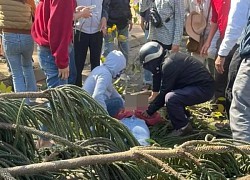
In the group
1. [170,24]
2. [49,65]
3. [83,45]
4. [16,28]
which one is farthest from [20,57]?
[170,24]

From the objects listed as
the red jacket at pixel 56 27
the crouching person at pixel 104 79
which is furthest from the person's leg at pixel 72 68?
the red jacket at pixel 56 27

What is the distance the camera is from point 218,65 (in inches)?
184

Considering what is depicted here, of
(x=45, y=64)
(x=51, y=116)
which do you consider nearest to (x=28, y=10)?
(x=45, y=64)

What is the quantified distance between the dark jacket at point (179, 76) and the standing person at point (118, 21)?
1464 millimetres

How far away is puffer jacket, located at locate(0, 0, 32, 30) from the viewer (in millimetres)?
4633

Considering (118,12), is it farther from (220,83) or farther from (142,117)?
(142,117)

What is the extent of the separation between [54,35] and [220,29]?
6.27 feet

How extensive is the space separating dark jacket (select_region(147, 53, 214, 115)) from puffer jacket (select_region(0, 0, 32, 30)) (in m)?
1.32

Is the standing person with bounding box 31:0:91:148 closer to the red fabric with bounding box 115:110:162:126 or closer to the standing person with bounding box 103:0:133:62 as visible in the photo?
the red fabric with bounding box 115:110:162:126

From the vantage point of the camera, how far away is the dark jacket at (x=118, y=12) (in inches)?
246

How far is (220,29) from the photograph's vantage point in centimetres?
530

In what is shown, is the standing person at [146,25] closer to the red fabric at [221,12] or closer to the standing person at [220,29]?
the standing person at [220,29]

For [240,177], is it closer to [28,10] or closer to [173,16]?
[28,10]

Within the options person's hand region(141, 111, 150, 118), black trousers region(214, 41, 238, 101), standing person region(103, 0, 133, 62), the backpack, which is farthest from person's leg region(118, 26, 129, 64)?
the backpack
